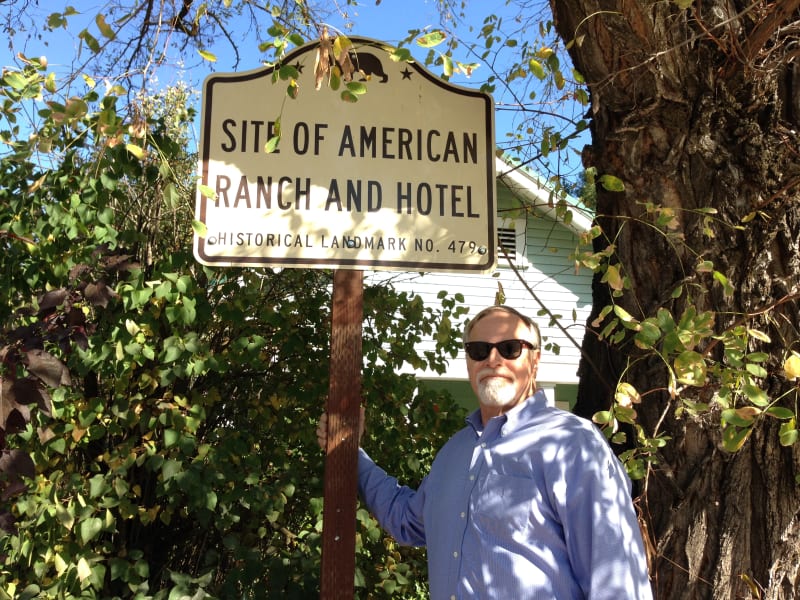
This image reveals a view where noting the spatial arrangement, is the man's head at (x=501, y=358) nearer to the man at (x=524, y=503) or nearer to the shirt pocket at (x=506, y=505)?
the man at (x=524, y=503)

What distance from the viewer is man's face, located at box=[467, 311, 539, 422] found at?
2203 millimetres

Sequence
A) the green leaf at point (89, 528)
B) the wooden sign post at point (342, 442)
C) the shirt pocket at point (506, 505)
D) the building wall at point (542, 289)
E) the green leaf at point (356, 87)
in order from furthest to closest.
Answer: the building wall at point (542, 289)
the green leaf at point (89, 528)
the wooden sign post at point (342, 442)
the green leaf at point (356, 87)
the shirt pocket at point (506, 505)

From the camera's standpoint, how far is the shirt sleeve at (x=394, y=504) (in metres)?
2.48

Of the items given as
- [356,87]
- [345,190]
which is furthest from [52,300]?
[356,87]

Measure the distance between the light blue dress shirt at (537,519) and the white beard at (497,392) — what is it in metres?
0.06

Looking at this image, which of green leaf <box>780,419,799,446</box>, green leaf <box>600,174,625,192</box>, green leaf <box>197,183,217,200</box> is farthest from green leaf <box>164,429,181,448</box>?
green leaf <box>780,419,799,446</box>

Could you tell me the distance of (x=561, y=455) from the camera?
193cm

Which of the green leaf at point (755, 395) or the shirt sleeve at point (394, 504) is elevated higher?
the green leaf at point (755, 395)

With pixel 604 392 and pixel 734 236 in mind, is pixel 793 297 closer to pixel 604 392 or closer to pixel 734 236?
pixel 734 236

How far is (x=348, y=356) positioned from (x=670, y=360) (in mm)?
1069

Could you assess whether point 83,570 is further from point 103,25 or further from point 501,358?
point 103,25

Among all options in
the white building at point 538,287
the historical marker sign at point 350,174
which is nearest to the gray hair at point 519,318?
the historical marker sign at point 350,174

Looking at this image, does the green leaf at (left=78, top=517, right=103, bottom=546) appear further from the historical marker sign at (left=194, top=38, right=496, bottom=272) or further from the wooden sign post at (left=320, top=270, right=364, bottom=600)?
the historical marker sign at (left=194, top=38, right=496, bottom=272)

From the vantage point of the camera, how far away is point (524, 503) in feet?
6.28
